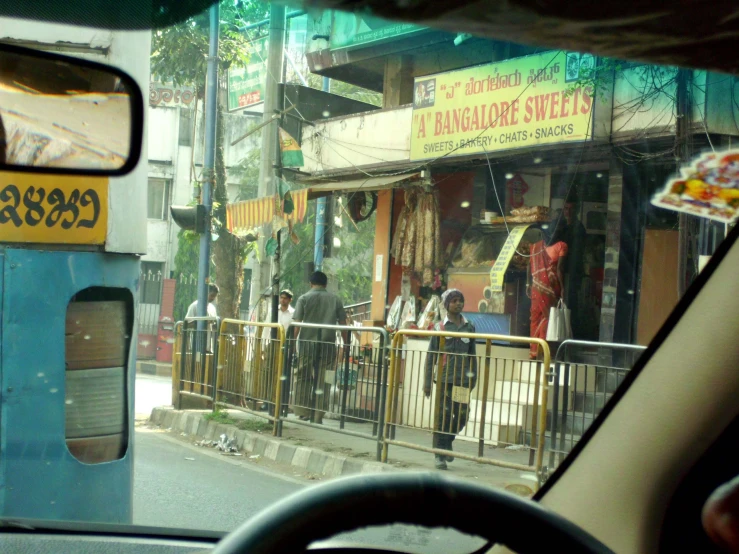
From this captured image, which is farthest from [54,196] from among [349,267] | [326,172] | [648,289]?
[349,267]

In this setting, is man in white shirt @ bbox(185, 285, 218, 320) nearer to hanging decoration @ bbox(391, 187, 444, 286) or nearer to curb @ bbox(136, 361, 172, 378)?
curb @ bbox(136, 361, 172, 378)

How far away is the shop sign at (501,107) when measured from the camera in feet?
30.2

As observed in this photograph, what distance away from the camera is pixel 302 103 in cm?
1277

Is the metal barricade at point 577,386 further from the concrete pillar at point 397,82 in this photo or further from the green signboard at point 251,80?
the concrete pillar at point 397,82

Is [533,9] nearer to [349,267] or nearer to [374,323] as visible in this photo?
[374,323]

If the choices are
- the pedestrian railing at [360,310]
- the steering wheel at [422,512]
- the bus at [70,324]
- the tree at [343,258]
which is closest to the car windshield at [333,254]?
the bus at [70,324]

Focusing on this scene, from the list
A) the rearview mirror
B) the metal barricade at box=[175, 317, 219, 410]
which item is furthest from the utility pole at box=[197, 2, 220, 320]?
the rearview mirror

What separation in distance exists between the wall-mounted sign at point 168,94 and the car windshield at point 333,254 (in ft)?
0.10

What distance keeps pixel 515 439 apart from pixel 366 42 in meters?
6.07

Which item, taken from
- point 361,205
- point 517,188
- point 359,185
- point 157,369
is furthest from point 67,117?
point 361,205

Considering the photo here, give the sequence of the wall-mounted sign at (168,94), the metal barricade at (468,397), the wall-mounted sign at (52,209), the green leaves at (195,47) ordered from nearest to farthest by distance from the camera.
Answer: the wall-mounted sign at (52,209) → the green leaves at (195,47) → the wall-mounted sign at (168,94) → the metal barricade at (468,397)

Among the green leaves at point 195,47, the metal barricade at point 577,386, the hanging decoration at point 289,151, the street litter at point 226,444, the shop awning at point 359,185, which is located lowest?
the street litter at point 226,444

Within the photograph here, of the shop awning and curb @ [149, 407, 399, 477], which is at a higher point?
the shop awning

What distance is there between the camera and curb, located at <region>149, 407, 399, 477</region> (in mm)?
6980
